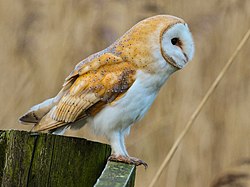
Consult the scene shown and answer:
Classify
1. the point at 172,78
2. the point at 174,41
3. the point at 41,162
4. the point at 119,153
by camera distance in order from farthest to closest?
the point at 172,78 < the point at 174,41 < the point at 119,153 < the point at 41,162

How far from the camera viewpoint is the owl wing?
1.72 meters

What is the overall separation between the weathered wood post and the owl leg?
0.28 feet

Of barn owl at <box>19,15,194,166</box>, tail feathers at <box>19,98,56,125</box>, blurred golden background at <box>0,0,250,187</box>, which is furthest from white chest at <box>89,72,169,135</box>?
blurred golden background at <box>0,0,250,187</box>

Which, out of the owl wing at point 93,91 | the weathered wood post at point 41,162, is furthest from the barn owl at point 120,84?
the weathered wood post at point 41,162

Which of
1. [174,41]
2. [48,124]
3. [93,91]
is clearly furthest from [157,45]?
[48,124]

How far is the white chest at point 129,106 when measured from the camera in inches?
67.9

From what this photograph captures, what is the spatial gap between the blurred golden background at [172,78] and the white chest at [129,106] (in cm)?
71

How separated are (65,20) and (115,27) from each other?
0.16 metres

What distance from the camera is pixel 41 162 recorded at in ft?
4.91

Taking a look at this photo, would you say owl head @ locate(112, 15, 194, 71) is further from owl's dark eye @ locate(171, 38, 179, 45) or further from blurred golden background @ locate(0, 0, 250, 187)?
blurred golden background @ locate(0, 0, 250, 187)

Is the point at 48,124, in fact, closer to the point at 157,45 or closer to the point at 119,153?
the point at 119,153

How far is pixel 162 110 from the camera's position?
8.17 ft

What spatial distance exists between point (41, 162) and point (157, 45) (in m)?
0.41

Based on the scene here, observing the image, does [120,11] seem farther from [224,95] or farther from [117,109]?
[117,109]
